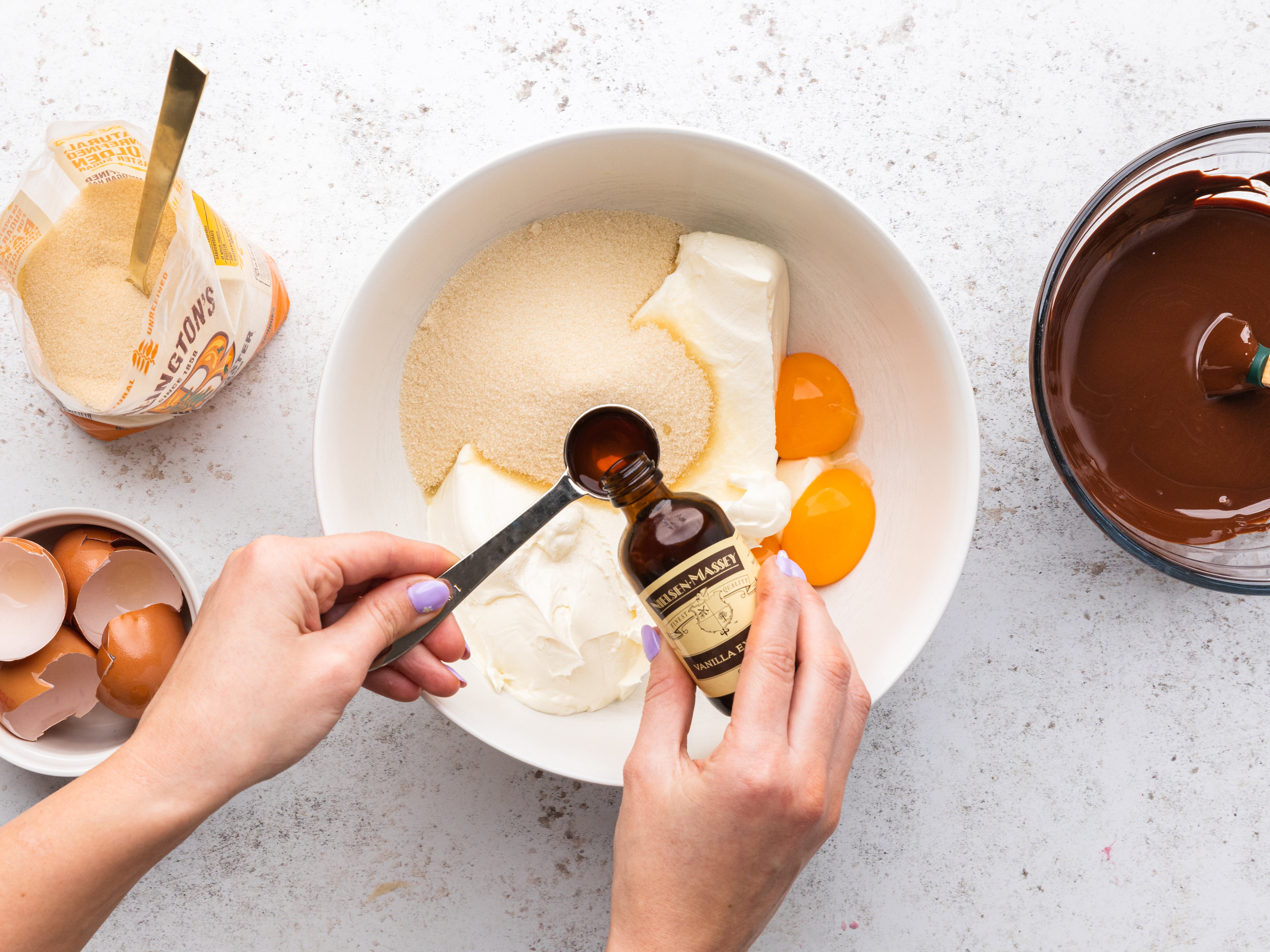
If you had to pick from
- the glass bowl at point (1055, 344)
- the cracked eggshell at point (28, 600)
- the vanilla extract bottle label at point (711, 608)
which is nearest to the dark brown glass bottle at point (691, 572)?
the vanilla extract bottle label at point (711, 608)

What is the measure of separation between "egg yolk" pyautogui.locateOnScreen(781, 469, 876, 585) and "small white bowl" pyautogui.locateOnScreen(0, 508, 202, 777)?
992mm

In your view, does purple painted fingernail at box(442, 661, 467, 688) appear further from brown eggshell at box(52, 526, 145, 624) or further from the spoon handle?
brown eggshell at box(52, 526, 145, 624)

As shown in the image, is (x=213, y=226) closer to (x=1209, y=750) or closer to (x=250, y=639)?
(x=250, y=639)

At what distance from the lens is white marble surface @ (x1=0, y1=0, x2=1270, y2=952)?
4.58 feet

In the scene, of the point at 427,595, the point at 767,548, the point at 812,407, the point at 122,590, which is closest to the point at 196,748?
the point at 427,595

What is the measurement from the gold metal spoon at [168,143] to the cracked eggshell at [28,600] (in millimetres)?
534

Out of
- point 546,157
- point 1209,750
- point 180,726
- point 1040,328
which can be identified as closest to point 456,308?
point 546,157

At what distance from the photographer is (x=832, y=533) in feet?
4.34

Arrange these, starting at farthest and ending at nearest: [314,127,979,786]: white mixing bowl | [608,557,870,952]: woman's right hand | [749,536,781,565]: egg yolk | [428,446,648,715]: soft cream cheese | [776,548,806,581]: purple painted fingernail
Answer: [749,536,781,565]: egg yolk < [428,446,648,715]: soft cream cheese < [314,127,979,786]: white mixing bowl < [776,548,806,581]: purple painted fingernail < [608,557,870,952]: woman's right hand

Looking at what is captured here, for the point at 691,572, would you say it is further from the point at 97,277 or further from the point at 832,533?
the point at 97,277

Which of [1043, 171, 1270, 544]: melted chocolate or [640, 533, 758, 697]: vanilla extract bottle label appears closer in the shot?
[640, 533, 758, 697]: vanilla extract bottle label

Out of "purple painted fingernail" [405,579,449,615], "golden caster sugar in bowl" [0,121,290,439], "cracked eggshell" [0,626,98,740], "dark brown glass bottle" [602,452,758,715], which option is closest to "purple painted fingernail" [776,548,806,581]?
"dark brown glass bottle" [602,452,758,715]

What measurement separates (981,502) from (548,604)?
782mm

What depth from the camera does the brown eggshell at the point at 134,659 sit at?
49.2 inches
